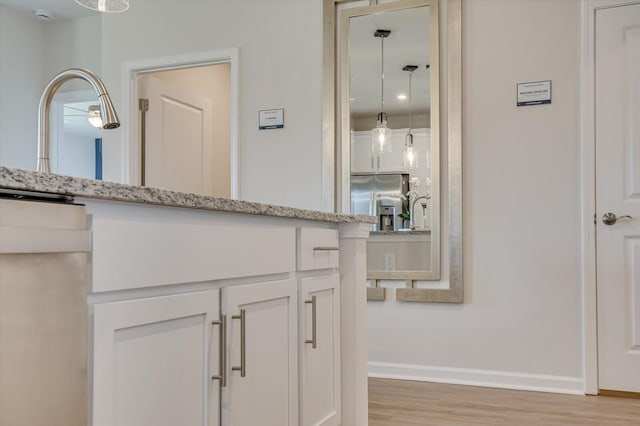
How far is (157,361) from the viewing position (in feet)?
3.66

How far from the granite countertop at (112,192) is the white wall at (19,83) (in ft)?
12.6

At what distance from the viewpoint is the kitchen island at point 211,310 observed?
980 mm

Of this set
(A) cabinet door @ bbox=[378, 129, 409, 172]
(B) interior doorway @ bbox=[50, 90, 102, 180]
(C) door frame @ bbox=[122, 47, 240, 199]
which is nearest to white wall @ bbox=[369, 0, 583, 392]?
(A) cabinet door @ bbox=[378, 129, 409, 172]

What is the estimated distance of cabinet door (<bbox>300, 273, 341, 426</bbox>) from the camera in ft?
5.73

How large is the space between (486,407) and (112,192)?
234 centimetres

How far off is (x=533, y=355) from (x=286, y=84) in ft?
7.16

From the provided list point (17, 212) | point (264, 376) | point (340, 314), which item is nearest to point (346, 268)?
point (340, 314)

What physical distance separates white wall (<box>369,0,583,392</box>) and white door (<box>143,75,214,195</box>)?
202cm

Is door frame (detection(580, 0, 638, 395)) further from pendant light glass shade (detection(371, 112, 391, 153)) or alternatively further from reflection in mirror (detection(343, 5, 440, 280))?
pendant light glass shade (detection(371, 112, 391, 153))

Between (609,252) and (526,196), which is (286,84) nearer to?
(526,196)

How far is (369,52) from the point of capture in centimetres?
356

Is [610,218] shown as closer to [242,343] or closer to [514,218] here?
[514,218]

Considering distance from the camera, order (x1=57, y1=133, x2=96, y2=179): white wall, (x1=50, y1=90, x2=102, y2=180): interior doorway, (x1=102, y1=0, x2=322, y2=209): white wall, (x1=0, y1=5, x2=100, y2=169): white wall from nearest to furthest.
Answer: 1. (x1=102, y1=0, x2=322, y2=209): white wall
2. (x1=0, y1=5, x2=100, y2=169): white wall
3. (x1=50, y1=90, x2=102, y2=180): interior doorway
4. (x1=57, y1=133, x2=96, y2=179): white wall

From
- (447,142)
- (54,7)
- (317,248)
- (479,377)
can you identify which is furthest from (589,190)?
(54,7)
